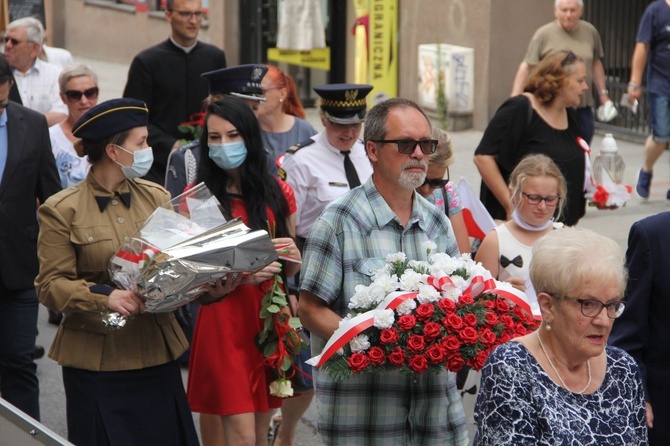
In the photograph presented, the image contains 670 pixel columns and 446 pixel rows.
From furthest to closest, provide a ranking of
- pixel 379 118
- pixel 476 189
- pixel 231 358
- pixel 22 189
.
→ pixel 476 189, pixel 22 189, pixel 231 358, pixel 379 118

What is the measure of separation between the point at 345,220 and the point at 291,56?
13.5m

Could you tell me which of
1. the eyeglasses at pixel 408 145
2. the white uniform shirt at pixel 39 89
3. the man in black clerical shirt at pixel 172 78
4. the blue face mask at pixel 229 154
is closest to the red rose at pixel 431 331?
the eyeglasses at pixel 408 145

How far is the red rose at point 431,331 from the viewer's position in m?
4.17

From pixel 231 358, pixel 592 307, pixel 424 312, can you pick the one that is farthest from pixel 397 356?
pixel 231 358

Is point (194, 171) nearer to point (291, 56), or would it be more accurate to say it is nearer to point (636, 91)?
point (636, 91)

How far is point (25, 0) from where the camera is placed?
20.4 meters

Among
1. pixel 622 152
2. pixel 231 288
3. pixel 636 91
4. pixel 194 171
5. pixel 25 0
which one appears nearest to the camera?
pixel 231 288

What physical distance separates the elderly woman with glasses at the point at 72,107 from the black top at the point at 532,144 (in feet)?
8.11

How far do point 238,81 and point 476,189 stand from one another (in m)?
6.35

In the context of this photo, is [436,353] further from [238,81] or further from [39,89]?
[39,89]

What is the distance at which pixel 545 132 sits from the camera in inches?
289

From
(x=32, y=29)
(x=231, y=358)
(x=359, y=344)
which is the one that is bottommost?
(x=231, y=358)

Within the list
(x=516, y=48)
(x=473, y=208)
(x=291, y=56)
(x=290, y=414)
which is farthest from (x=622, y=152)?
(x=290, y=414)

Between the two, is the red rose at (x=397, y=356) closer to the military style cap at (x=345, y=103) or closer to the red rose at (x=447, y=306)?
the red rose at (x=447, y=306)
